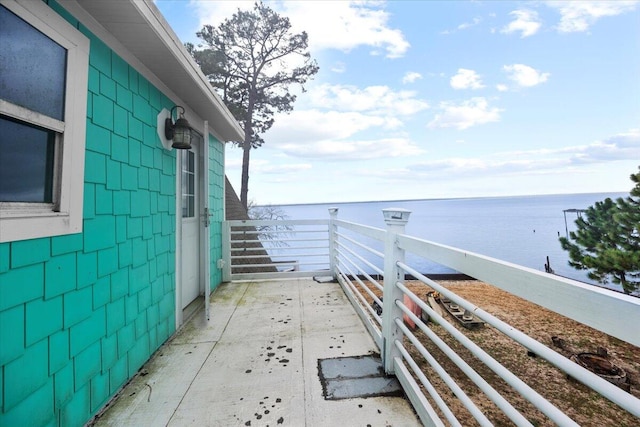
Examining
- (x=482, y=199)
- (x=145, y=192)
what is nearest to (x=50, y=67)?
(x=145, y=192)

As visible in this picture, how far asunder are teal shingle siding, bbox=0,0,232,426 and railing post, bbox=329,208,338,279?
8.01ft

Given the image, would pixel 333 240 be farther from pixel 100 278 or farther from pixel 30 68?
pixel 30 68

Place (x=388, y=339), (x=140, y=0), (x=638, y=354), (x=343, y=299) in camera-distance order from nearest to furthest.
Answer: (x=140, y=0) < (x=388, y=339) < (x=638, y=354) < (x=343, y=299)

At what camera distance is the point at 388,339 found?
6.63ft

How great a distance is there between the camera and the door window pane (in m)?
3.27

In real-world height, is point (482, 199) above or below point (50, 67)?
above

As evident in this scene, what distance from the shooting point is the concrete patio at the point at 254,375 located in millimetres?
1640

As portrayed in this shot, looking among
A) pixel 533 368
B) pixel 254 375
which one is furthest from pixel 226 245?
pixel 533 368

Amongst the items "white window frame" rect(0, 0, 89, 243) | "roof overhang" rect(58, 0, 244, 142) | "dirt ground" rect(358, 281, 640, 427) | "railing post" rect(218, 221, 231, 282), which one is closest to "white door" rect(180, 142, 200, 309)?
"roof overhang" rect(58, 0, 244, 142)

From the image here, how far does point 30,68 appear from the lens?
1.25 meters

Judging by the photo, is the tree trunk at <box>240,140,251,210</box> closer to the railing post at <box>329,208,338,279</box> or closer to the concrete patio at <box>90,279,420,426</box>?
the railing post at <box>329,208,338,279</box>

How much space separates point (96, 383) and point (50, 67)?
5.74ft

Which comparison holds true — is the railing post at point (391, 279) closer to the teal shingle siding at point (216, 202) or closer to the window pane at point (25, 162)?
the window pane at point (25, 162)

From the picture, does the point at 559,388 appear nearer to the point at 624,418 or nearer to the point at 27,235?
the point at 624,418
